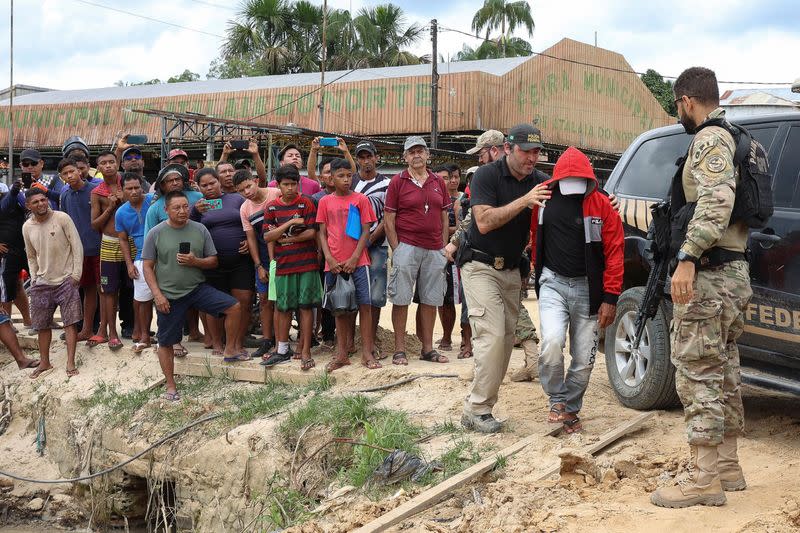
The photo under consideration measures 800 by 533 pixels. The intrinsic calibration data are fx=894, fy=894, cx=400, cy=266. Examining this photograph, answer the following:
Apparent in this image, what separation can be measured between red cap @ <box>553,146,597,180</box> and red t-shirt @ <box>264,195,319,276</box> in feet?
10.4

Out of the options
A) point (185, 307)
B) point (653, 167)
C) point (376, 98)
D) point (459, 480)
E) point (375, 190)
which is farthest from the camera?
point (376, 98)

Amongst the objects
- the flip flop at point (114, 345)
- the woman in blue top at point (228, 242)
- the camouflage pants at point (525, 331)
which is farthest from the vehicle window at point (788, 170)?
the flip flop at point (114, 345)

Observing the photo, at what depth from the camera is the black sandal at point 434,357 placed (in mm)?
8292

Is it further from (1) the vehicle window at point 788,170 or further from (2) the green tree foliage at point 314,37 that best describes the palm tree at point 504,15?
(1) the vehicle window at point 788,170

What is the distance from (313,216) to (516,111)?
18790mm

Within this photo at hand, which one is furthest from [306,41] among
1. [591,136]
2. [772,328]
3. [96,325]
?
[772,328]

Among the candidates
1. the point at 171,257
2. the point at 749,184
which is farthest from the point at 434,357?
the point at 749,184

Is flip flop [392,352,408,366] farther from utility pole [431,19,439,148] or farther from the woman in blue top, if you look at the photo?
utility pole [431,19,439,148]

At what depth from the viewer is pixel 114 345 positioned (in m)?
9.67

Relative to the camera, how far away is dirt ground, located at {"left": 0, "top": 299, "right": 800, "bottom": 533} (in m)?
4.38

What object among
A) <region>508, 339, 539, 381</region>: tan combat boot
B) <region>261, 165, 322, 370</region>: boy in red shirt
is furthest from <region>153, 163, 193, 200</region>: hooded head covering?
<region>508, 339, 539, 381</region>: tan combat boot

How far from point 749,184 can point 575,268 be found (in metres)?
1.56

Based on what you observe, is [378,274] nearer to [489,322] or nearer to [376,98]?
[489,322]

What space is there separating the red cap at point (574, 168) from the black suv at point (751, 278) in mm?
987
